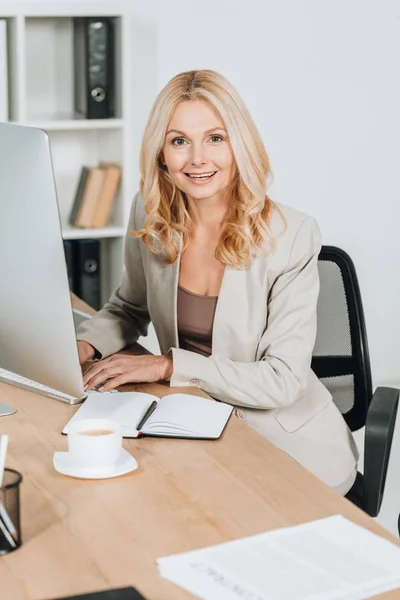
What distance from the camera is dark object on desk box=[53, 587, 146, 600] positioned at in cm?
112

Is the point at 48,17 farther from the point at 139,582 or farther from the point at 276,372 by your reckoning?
the point at 139,582

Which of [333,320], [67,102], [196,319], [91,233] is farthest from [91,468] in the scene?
[67,102]

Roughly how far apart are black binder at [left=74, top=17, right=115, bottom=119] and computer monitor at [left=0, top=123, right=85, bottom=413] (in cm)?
181

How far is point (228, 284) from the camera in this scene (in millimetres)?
2109

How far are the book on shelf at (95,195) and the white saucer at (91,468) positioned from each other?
2045 mm

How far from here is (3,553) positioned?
4.13 ft

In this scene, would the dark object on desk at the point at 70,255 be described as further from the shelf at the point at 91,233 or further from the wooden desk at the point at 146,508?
the wooden desk at the point at 146,508

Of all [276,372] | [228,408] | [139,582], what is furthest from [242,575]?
[276,372]

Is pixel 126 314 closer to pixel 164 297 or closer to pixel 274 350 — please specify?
pixel 164 297

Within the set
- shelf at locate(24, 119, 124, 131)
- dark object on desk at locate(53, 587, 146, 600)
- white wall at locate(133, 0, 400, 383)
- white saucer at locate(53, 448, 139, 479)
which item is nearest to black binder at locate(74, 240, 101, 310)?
shelf at locate(24, 119, 124, 131)

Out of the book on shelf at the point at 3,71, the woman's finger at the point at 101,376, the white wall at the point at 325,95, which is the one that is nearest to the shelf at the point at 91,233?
the book on shelf at the point at 3,71

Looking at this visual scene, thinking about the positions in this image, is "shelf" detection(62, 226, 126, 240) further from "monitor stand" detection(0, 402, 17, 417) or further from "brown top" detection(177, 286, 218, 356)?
"monitor stand" detection(0, 402, 17, 417)

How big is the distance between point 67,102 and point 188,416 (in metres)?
2.12

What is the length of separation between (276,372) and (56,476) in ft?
2.12
